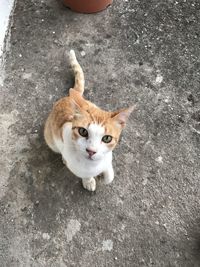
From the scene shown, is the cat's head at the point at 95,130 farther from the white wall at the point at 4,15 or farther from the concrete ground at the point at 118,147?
the white wall at the point at 4,15

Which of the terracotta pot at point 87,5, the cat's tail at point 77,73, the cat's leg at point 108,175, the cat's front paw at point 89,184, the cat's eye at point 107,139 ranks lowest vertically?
the cat's front paw at point 89,184

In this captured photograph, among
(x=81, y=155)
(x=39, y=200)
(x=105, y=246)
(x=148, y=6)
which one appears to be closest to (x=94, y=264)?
(x=105, y=246)

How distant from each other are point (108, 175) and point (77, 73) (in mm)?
624

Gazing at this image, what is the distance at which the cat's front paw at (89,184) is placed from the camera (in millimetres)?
1936

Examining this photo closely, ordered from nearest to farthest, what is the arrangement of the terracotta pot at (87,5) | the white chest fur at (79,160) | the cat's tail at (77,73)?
the white chest fur at (79,160) < the cat's tail at (77,73) < the terracotta pot at (87,5)

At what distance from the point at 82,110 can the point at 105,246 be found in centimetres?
66

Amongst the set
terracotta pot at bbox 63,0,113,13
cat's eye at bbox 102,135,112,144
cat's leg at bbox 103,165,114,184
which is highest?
cat's eye at bbox 102,135,112,144

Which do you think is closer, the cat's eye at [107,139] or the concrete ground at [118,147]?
the cat's eye at [107,139]

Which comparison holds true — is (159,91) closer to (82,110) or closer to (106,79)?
(106,79)

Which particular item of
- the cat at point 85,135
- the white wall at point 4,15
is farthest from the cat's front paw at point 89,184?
the white wall at point 4,15

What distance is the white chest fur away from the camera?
5.49ft

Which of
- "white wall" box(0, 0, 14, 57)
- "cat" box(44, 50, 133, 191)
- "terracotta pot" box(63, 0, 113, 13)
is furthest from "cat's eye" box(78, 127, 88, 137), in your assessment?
"terracotta pot" box(63, 0, 113, 13)

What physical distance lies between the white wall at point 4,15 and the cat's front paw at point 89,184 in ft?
3.21

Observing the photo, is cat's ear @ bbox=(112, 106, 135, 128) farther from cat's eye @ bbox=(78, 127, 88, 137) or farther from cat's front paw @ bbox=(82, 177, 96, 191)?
cat's front paw @ bbox=(82, 177, 96, 191)
